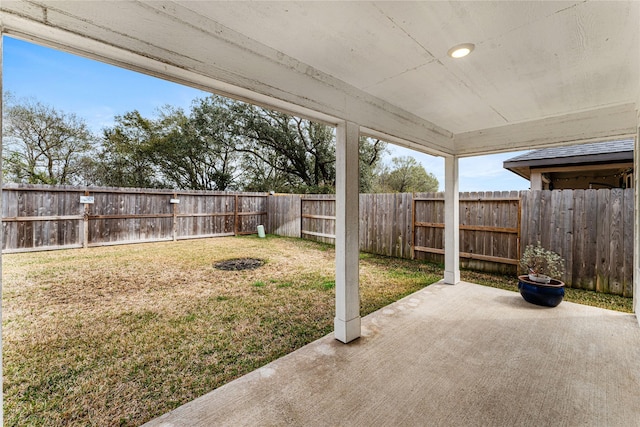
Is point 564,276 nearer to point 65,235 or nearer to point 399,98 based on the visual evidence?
point 399,98

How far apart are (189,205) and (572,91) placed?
344 inches

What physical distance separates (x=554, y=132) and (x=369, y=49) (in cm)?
280

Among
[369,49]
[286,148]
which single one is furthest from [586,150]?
[286,148]

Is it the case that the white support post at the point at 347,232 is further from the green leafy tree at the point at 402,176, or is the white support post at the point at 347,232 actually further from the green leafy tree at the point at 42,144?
the green leafy tree at the point at 402,176

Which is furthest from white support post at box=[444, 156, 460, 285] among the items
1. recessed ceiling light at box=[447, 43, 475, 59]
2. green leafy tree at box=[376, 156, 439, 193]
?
green leafy tree at box=[376, 156, 439, 193]

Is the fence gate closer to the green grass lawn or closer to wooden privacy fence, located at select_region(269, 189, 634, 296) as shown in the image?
wooden privacy fence, located at select_region(269, 189, 634, 296)

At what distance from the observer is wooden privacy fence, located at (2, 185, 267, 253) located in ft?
19.2

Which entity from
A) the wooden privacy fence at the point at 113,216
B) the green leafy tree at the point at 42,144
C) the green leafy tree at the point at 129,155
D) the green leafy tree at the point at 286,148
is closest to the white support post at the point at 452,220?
the wooden privacy fence at the point at 113,216

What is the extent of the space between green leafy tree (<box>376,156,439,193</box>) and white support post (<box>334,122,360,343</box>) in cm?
1383

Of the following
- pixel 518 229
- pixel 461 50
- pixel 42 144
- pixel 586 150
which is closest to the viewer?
pixel 461 50

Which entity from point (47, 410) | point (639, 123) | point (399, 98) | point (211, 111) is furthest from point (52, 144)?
point (639, 123)

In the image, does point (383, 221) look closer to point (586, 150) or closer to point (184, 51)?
point (586, 150)

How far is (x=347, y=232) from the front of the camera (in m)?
2.48

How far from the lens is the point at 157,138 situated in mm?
12188
